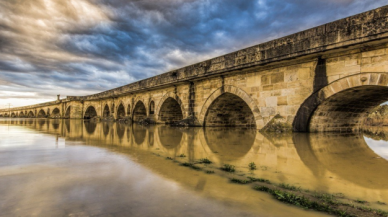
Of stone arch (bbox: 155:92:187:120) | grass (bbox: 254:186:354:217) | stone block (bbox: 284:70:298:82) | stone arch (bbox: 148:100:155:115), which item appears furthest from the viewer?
stone arch (bbox: 148:100:155:115)

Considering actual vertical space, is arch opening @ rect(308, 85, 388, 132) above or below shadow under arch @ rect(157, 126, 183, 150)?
above

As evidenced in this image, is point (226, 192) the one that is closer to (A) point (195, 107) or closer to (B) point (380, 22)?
(B) point (380, 22)

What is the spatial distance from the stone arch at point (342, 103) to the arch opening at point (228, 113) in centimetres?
358

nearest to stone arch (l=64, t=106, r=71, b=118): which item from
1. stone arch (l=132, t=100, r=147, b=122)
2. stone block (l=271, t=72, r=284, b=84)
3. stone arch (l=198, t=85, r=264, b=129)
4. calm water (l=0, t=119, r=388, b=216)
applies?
stone arch (l=132, t=100, r=147, b=122)

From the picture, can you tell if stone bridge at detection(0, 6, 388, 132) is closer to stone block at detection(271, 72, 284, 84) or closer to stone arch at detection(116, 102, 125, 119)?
stone block at detection(271, 72, 284, 84)

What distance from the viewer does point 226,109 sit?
10.8 m

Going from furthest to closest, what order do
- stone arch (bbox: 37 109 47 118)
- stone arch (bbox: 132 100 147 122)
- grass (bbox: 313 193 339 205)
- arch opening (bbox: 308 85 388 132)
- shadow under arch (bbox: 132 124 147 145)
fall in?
stone arch (bbox: 37 109 47 118) → stone arch (bbox: 132 100 147 122) → arch opening (bbox: 308 85 388 132) → shadow under arch (bbox: 132 124 147 145) → grass (bbox: 313 193 339 205)

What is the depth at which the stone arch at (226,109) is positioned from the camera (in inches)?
369

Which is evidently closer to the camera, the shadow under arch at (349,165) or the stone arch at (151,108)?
the shadow under arch at (349,165)

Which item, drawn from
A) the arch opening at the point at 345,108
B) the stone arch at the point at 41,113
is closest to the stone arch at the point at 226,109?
the arch opening at the point at 345,108

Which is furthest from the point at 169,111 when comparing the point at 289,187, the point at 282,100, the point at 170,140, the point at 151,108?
the point at 289,187

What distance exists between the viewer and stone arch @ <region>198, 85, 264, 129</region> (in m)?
9.36

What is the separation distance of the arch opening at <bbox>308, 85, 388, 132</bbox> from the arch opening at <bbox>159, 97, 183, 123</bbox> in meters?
9.05

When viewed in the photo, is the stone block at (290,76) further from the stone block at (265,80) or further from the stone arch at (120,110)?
the stone arch at (120,110)
